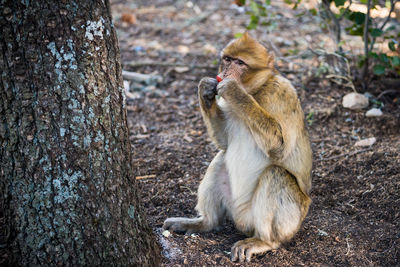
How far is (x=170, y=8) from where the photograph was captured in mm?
11898

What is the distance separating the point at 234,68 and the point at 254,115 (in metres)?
0.49

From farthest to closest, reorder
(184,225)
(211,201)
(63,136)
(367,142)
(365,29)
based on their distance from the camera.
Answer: (365,29) → (367,142) → (211,201) → (184,225) → (63,136)

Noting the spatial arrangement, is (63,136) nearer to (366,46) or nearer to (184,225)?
(184,225)

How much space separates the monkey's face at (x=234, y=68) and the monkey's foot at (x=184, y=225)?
1.30 metres

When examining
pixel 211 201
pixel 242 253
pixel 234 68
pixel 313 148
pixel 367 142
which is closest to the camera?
pixel 242 253

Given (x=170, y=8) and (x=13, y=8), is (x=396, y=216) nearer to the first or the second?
(x=13, y=8)

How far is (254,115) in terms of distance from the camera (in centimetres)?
385

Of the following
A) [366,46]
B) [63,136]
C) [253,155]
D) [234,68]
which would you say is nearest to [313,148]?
[366,46]

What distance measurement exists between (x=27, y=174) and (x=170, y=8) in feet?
31.5

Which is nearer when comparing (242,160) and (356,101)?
(242,160)

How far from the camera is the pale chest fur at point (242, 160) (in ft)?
13.5

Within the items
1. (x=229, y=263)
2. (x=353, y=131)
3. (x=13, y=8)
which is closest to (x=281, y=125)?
(x=229, y=263)

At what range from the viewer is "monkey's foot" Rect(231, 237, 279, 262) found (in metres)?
3.77

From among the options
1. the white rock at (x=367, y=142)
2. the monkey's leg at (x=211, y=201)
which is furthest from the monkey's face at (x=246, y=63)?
the white rock at (x=367, y=142)
